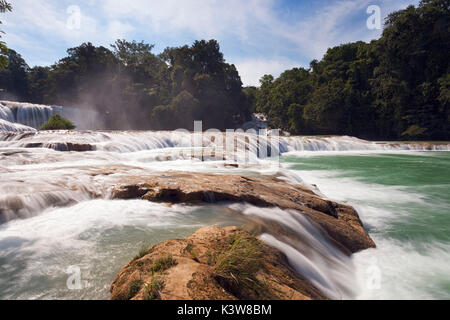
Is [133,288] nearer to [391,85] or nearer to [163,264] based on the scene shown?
[163,264]

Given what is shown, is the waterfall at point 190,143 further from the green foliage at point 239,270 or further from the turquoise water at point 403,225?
the green foliage at point 239,270

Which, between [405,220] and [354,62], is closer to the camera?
[405,220]

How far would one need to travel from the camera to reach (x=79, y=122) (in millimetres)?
29859

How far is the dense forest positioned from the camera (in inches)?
1082

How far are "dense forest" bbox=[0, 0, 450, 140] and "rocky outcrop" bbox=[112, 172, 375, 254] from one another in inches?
1203

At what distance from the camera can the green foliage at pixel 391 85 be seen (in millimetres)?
27109

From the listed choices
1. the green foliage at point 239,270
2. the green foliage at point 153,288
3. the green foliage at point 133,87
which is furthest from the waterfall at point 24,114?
the green foliage at point 239,270

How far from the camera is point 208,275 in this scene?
1762 millimetres

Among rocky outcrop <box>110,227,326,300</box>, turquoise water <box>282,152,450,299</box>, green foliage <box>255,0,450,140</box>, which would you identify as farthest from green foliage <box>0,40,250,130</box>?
rocky outcrop <box>110,227,326,300</box>

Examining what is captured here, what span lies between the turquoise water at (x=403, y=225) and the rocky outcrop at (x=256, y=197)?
35cm

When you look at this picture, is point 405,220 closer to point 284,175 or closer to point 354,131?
point 284,175

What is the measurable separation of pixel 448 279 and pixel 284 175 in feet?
13.3

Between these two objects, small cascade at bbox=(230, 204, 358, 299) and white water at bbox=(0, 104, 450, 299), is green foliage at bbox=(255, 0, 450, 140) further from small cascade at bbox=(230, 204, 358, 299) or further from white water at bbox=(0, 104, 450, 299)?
small cascade at bbox=(230, 204, 358, 299)
